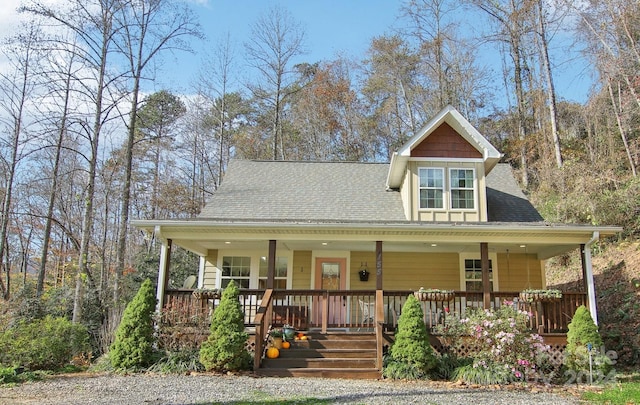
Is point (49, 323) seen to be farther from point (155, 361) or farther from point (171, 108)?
point (171, 108)

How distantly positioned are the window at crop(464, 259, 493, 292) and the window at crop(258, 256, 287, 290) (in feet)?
16.8

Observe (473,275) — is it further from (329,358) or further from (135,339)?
(135,339)

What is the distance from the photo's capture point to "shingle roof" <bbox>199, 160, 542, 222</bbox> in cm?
1229

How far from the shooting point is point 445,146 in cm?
1212

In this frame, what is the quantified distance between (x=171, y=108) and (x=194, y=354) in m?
20.0

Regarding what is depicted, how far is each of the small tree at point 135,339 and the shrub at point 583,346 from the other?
26.9 ft

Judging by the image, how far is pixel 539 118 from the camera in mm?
24688

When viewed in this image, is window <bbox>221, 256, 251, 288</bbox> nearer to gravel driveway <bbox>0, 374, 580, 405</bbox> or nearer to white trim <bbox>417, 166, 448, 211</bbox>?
gravel driveway <bbox>0, 374, 580, 405</bbox>

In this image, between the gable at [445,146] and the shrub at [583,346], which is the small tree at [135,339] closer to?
the gable at [445,146]

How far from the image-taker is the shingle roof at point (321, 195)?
12.3 metres

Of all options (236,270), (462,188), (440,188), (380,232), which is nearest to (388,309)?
(380,232)

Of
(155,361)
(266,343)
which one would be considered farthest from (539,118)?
(155,361)

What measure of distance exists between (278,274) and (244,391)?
604 cm

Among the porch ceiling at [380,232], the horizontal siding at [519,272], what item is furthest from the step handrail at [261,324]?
the horizontal siding at [519,272]
